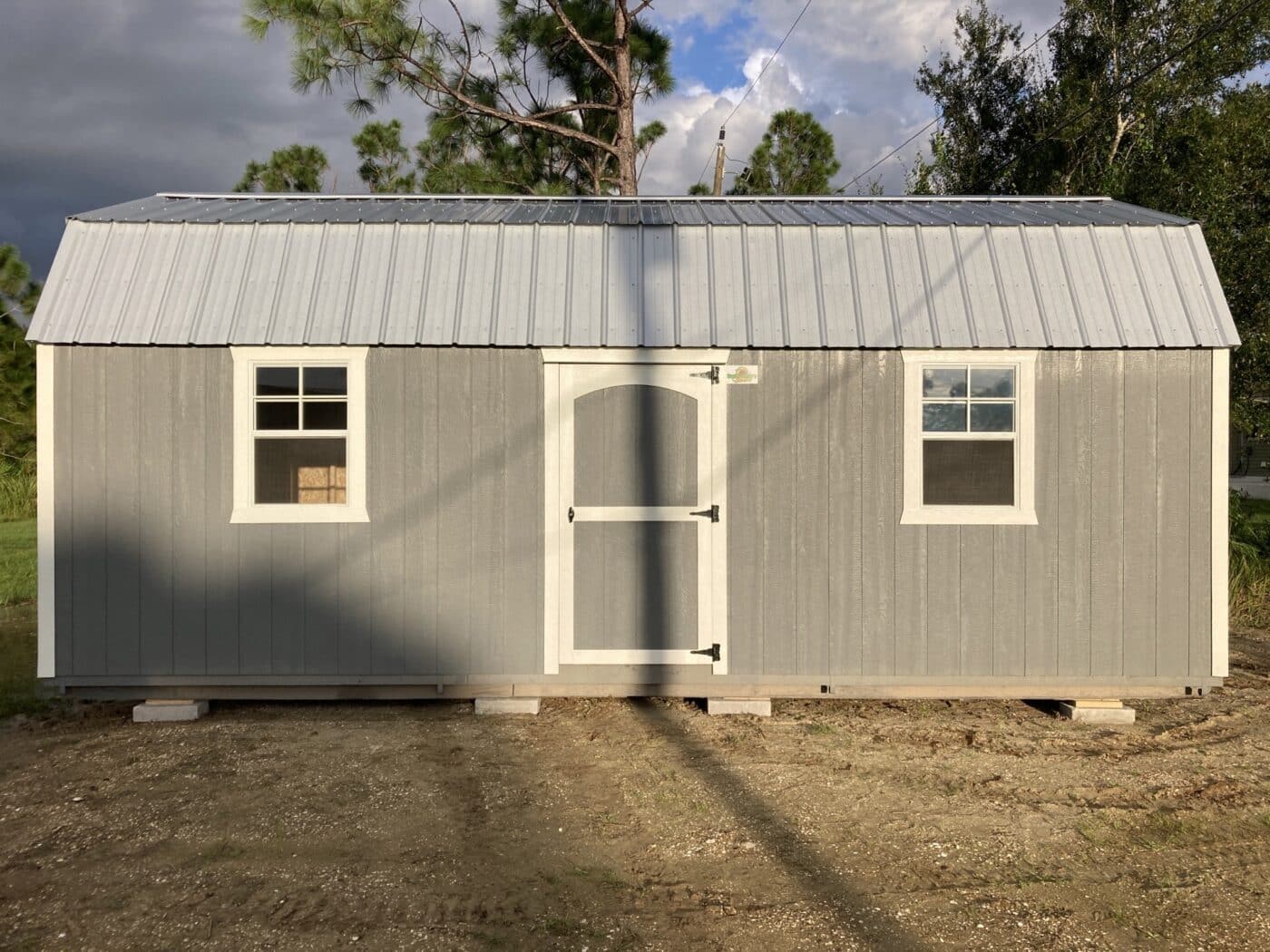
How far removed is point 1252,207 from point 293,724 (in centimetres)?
1034

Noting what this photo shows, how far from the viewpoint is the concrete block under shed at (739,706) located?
5461 mm

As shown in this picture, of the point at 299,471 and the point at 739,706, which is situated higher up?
the point at 299,471

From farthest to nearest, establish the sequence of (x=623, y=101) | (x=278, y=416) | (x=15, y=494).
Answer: (x=15, y=494)
(x=623, y=101)
(x=278, y=416)

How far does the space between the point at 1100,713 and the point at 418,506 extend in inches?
175

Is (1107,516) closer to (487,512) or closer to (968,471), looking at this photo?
(968,471)

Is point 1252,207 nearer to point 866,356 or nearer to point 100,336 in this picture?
point 866,356

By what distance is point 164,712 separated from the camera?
5410 millimetres

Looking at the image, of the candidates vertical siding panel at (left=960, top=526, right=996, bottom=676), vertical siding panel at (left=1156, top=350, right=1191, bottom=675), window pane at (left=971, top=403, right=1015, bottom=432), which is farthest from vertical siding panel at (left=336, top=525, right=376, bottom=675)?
vertical siding panel at (left=1156, top=350, right=1191, bottom=675)

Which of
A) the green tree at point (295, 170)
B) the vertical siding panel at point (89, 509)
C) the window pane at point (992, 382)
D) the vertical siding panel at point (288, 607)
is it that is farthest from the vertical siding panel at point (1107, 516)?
the green tree at point (295, 170)

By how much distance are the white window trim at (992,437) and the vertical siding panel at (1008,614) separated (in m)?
0.24

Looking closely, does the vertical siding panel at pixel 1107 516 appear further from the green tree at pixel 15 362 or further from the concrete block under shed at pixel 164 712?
the green tree at pixel 15 362

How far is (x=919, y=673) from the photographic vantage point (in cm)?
539

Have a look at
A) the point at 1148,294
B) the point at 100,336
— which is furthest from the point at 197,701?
the point at 1148,294

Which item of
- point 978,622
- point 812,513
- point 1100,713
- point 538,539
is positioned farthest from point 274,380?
point 1100,713
